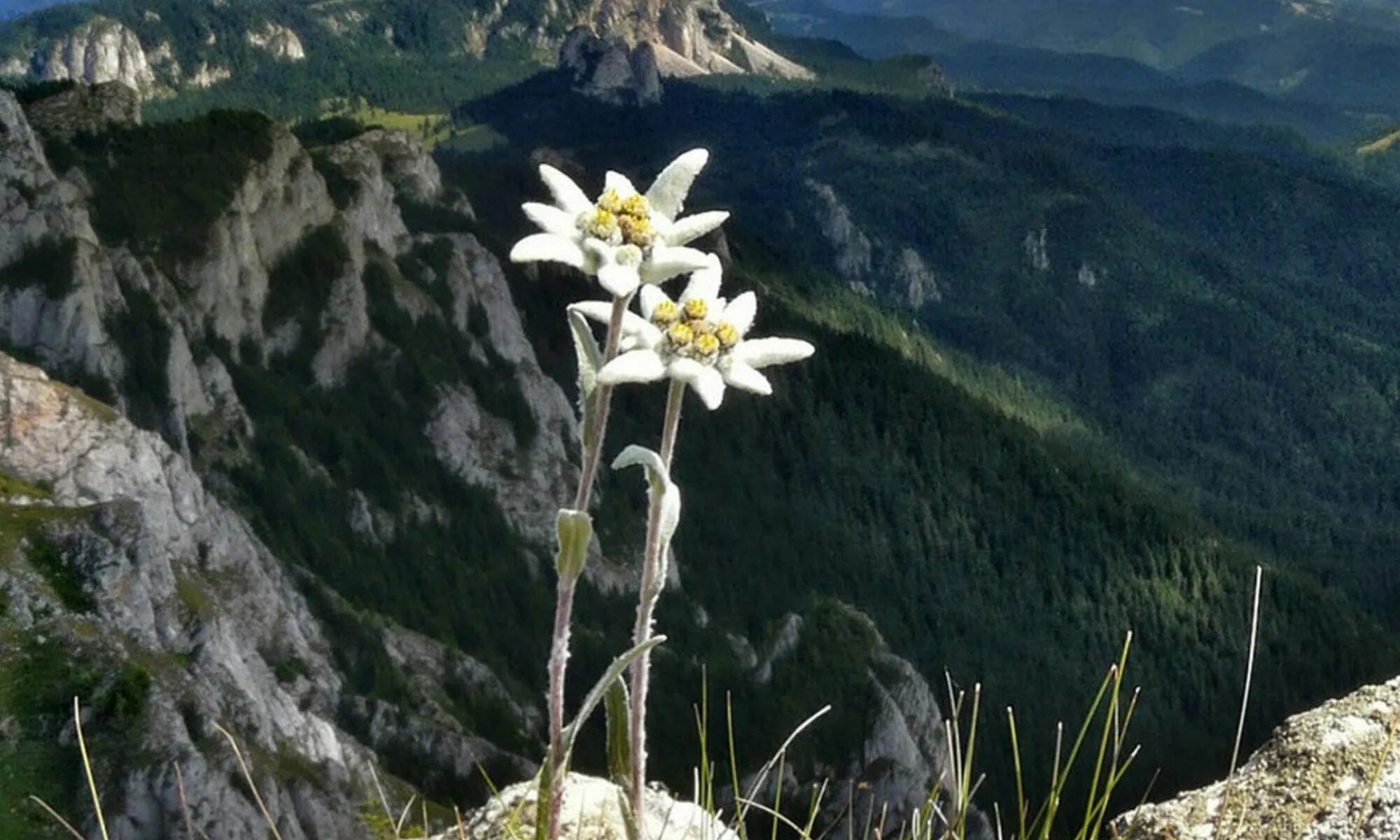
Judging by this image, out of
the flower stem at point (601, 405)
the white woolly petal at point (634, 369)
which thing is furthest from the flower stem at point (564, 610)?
the white woolly petal at point (634, 369)

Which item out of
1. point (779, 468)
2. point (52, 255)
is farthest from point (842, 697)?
point (52, 255)

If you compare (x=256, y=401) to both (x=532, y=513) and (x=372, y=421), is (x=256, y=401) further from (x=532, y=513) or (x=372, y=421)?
(x=532, y=513)

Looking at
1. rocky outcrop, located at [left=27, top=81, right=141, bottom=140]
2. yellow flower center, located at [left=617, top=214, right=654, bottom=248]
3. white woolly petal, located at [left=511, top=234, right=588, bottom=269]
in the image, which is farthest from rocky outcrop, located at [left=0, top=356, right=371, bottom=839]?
rocky outcrop, located at [left=27, top=81, right=141, bottom=140]

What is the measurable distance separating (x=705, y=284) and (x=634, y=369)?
3.59 ft

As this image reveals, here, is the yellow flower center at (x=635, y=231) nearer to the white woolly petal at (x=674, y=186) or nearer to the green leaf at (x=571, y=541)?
the white woolly petal at (x=674, y=186)

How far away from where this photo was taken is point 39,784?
4056 centimetres

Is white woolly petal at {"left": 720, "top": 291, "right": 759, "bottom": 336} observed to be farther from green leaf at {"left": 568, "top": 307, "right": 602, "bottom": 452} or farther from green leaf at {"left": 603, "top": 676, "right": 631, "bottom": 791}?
green leaf at {"left": 603, "top": 676, "right": 631, "bottom": 791}

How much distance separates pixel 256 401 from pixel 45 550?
52383 mm

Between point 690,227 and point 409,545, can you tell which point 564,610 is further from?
point 409,545

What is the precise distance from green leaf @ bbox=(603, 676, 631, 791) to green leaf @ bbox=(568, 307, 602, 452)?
1.25 m

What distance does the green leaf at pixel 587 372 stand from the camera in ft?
18.9

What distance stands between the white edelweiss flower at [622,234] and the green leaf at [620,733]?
1.97 metres

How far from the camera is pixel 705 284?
256 inches

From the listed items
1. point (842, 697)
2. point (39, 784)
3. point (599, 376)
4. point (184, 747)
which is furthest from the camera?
point (842, 697)
